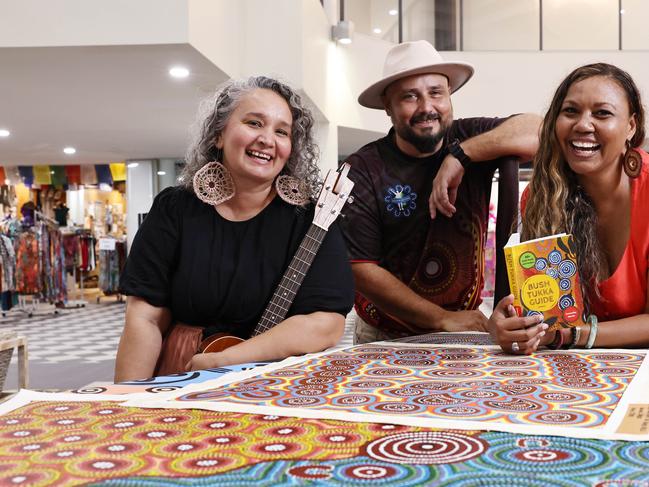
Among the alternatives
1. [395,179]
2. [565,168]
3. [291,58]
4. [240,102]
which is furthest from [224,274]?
[291,58]

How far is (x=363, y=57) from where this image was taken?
10461 mm

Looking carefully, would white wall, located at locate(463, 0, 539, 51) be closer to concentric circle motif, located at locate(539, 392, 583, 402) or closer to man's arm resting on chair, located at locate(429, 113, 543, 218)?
man's arm resting on chair, located at locate(429, 113, 543, 218)

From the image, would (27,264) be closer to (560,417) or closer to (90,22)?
(90,22)

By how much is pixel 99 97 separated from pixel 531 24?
7540 mm

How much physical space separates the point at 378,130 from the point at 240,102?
884cm

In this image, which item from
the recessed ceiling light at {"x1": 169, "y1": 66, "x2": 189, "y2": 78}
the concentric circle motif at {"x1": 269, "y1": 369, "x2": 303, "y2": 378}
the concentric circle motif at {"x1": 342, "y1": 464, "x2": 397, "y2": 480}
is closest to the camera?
the concentric circle motif at {"x1": 342, "y1": 464, "x2": 397, "y2": 480}

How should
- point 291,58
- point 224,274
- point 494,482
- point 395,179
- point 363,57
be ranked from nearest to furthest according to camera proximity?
point 494,482
point 224,274
point 395,179
point 291,58
point 363,57

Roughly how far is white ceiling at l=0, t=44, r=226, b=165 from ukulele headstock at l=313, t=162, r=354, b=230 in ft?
12.6

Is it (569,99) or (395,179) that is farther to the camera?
(395,179)

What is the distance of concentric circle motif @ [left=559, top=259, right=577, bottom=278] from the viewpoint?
5.53ft

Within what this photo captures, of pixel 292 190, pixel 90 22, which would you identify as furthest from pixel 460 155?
pixel 90 22

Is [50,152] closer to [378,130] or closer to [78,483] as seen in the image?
[378,130]

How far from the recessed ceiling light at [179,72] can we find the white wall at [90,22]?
34.5 inches

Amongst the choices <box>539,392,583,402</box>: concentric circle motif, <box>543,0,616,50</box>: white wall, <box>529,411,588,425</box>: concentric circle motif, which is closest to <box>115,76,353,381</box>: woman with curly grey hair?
<box>539,392,583,402</box>: concentric circle motif
